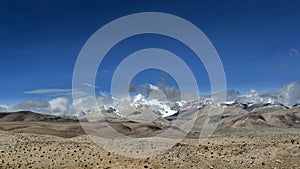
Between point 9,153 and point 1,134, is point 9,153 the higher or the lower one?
the lower one

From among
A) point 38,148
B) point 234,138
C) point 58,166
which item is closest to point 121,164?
point 58,166

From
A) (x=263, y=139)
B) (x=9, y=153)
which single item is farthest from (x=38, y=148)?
(x=263, y=139)

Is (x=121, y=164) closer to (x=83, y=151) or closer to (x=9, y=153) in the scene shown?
(x=83, y=151)

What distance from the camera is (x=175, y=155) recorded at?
5056 centimetres

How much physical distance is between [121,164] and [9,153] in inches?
661

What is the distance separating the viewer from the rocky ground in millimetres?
46969

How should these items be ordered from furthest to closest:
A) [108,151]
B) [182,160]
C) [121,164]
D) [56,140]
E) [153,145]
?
[56,140] < [153,145] < [108,151] < [182,160] < [121,164]

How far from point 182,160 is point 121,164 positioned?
27.6 ft

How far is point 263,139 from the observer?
5578 centimetres

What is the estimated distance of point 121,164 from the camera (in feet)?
149

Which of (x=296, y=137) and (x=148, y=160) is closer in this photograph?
(x=148, y=160)

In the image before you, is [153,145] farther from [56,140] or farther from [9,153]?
[9,153]

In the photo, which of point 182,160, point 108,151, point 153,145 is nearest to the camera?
point 182,160

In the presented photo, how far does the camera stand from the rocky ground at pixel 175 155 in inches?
1849
